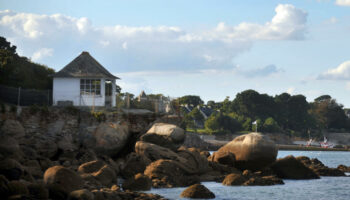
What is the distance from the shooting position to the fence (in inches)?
1340

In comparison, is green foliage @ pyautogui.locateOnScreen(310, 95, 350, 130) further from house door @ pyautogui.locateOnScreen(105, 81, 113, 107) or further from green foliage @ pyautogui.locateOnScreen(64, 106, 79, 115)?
green foliage @ pyautogui.locateOnScreen(64, 106, 79, 115)

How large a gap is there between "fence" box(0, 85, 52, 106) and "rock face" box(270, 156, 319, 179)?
52.6 feet

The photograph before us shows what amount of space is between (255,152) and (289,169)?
3.11m

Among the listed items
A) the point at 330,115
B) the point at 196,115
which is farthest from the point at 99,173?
the point at 330,115

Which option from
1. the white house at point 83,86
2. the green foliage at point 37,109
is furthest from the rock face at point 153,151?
the white house at point 83,86

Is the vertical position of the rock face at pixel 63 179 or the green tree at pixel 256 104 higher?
the green tree at pixel 256 104

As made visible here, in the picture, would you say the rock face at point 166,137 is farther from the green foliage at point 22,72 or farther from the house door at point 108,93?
the green foliage at point 22,72

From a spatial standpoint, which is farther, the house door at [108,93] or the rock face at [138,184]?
the house door at [108,93]

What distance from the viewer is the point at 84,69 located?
38781 mm

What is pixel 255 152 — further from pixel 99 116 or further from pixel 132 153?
pixel 99 116

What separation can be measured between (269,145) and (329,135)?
347ft

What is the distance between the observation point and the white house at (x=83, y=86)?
37.6 metres

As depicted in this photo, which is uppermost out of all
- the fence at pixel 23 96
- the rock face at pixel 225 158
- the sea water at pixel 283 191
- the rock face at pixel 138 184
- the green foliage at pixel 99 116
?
the fence at pixel 23 96

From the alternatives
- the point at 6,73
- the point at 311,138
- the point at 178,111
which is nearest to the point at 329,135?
the point at 311,138
